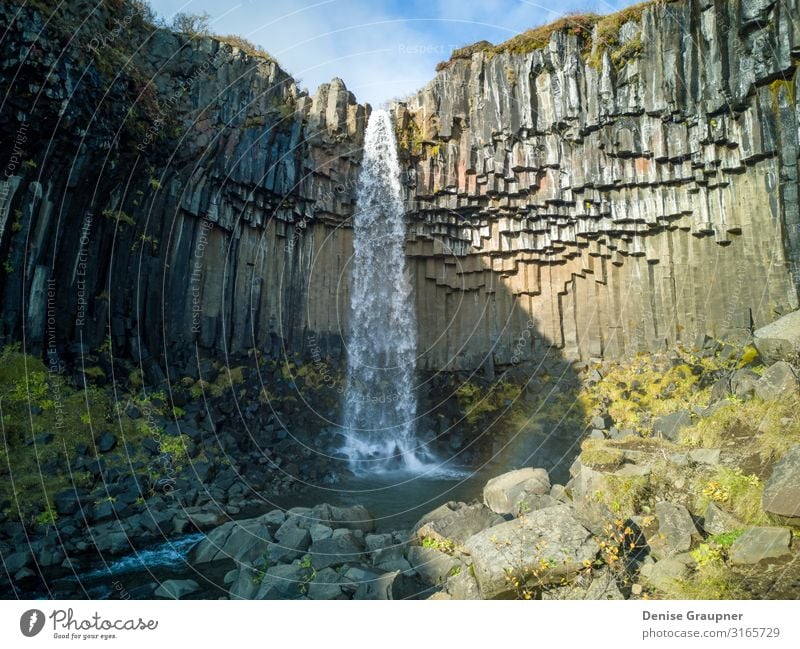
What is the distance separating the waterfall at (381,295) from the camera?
21.0 meters

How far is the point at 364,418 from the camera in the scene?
20500mm

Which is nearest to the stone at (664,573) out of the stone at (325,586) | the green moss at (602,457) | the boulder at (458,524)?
the green moss at (602,457)

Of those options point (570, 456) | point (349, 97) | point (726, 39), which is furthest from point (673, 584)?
point (349, 97)

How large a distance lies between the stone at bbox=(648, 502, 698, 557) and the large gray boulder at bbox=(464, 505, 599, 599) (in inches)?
33.7

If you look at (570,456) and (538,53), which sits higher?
(538,53)

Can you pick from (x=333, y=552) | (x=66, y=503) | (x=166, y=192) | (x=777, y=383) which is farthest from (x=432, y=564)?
(x=166, y=192)

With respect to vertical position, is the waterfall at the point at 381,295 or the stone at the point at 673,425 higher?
the waterfall at the point at 381,295

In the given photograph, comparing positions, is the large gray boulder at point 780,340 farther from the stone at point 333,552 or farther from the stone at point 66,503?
the stone at point 66,503

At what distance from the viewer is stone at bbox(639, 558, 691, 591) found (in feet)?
18.4

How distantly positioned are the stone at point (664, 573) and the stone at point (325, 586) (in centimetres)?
431

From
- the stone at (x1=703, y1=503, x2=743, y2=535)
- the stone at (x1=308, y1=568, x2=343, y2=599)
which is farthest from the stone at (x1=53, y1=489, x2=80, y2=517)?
the stone at (x1=703, y1=503, x2=743, y2=535)
